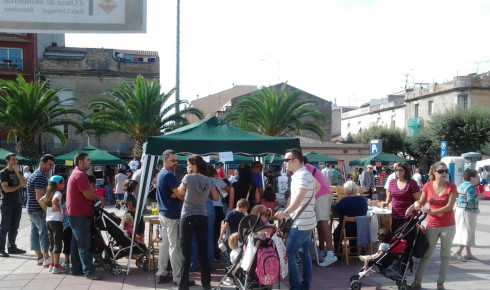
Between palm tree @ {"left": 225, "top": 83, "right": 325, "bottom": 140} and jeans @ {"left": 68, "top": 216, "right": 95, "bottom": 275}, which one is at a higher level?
palm tree @ {"left": 225, "top": 83, "right": 325, "bottom": 140}

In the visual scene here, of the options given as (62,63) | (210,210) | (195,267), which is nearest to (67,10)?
(210,210)

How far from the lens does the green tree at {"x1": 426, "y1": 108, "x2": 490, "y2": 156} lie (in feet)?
132

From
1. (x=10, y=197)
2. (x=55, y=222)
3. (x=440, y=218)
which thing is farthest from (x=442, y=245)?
(x=10, y=197)

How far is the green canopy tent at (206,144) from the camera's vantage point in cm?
789

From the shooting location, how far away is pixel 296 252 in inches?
247

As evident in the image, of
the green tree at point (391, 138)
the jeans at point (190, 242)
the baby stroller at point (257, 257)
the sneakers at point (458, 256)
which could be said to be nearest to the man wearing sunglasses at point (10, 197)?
the jeans at point (190, 242)

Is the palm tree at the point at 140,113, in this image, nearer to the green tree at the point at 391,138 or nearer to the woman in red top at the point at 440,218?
the woman in red top at the point at 440,218

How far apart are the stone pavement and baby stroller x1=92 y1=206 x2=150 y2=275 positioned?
0.49 ft

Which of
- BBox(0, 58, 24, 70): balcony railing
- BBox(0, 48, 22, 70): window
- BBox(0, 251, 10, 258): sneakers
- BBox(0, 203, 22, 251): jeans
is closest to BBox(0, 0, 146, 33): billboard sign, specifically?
BBox(0, 203, 22, 251): jeans

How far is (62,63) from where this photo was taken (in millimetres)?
41062

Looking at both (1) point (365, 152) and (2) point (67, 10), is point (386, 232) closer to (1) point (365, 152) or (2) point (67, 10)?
(2) point (67, 10)

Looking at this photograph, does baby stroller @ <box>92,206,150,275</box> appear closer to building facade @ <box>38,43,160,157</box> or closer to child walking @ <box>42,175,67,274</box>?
child walking @ <box>42,175,67,274</box>

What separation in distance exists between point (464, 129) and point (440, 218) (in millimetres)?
37059

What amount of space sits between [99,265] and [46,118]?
69.2 ft
